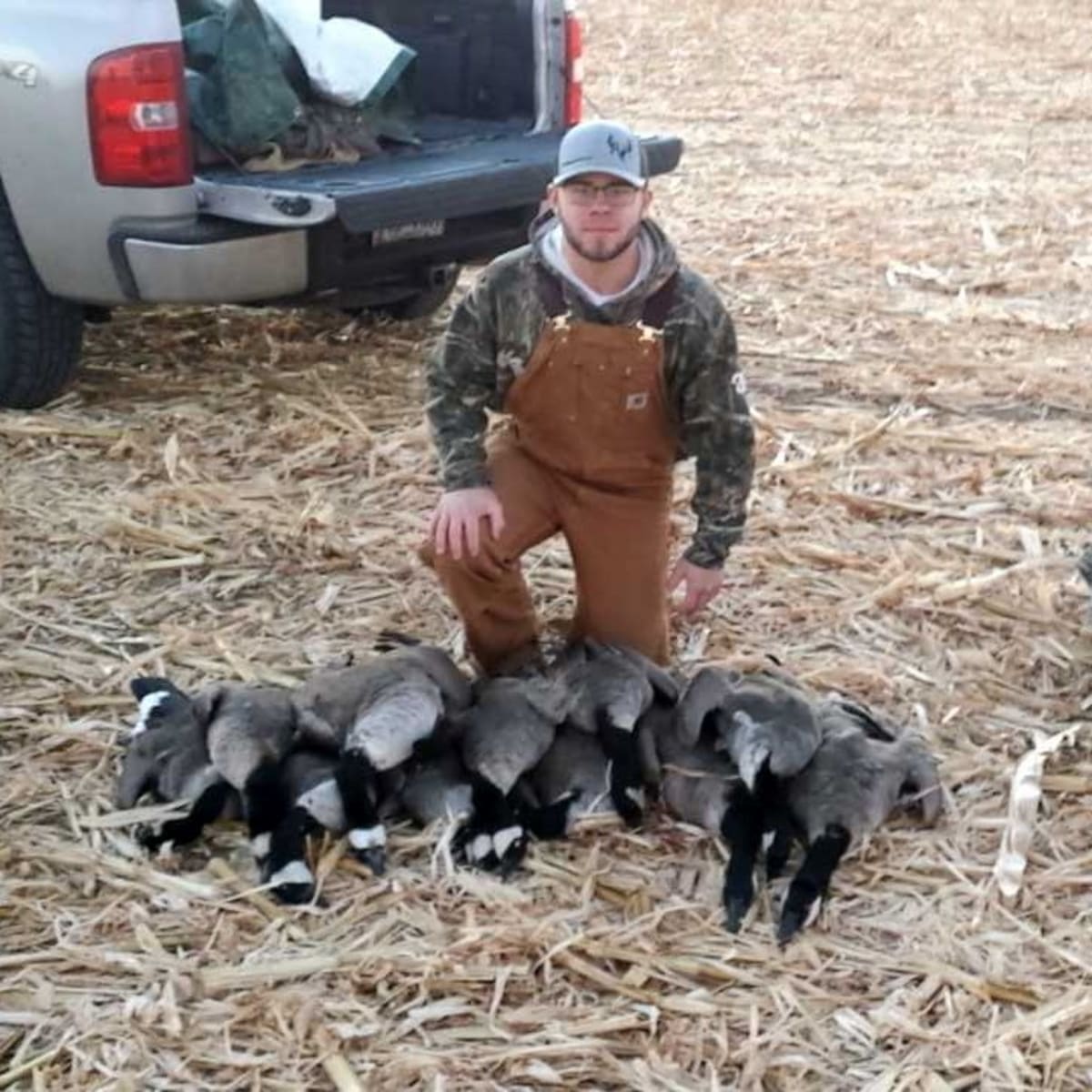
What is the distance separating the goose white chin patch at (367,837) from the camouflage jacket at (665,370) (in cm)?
100

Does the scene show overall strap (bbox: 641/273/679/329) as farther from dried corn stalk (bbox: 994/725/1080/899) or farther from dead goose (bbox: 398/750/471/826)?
dried corn stalk (bbox: 994/725/1080/899)

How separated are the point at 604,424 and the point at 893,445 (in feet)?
8.27

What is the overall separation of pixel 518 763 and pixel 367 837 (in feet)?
1.32

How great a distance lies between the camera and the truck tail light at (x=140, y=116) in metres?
6.62

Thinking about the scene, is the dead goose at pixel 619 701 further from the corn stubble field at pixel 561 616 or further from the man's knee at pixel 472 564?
the man's knee at pixel 472 564

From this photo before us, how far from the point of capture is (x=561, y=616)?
5773mm

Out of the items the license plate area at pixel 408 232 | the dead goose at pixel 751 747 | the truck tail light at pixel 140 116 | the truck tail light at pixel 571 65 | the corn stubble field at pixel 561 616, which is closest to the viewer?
the corn stubble field at pixel 561 616

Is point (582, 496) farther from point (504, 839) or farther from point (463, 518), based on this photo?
point (504, 839)

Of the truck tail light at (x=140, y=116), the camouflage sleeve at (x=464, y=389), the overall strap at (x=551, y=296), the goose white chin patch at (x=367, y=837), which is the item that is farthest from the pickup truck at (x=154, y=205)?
the goose white chin patch at (x=367, y=837)

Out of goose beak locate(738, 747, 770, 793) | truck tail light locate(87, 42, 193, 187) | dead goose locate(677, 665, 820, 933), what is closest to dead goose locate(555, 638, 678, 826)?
dead goose locate(677, 665, 820, 933)

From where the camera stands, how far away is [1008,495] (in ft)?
21.9

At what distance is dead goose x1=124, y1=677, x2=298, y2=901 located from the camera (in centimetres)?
437

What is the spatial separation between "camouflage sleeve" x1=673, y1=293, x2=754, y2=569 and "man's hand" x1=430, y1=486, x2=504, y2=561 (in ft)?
1.73

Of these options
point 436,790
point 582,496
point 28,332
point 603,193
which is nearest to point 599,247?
point 603,193
